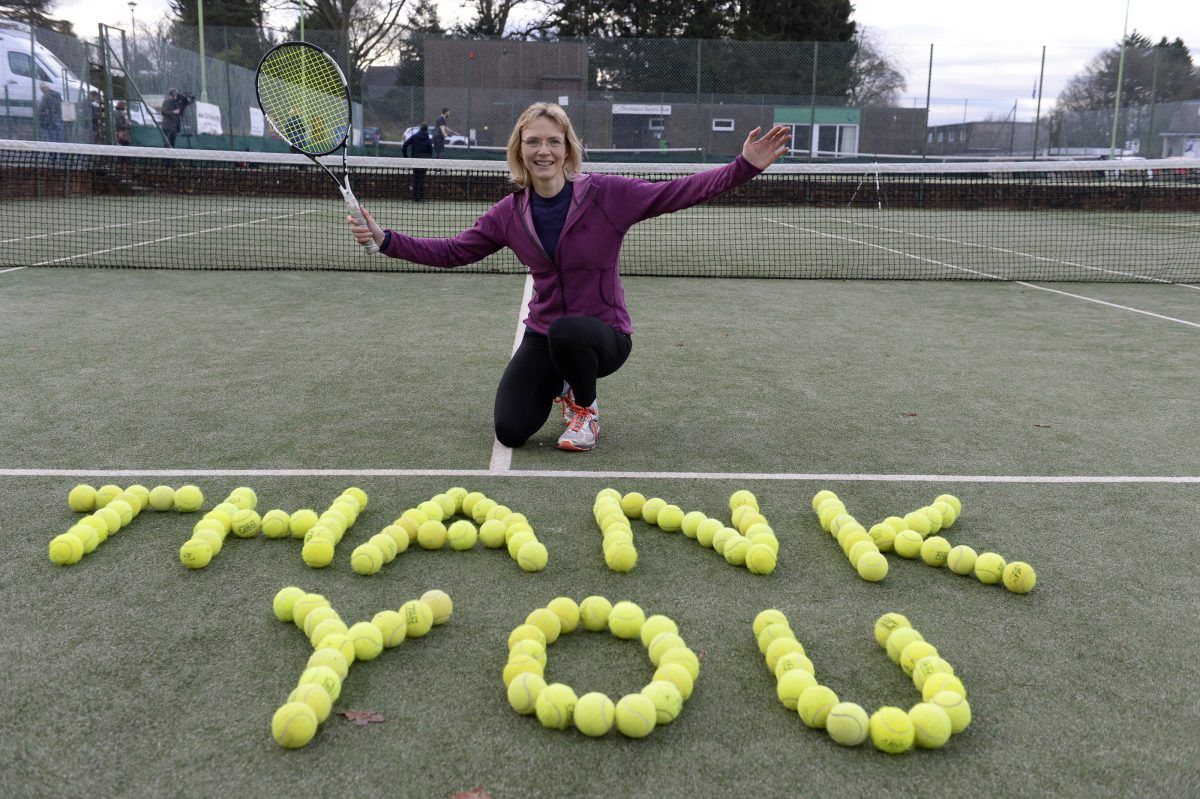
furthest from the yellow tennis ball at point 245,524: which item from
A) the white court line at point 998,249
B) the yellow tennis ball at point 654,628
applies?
the white court line at point 998,249

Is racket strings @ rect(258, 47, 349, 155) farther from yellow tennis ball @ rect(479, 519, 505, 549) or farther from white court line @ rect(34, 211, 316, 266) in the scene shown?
white court line @ rect(34, 211, 316, 266)

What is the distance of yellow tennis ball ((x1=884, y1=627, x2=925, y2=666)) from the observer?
2805 mm

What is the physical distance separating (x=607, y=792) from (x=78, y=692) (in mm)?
1400

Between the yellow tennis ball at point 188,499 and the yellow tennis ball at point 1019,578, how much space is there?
2.92 meters

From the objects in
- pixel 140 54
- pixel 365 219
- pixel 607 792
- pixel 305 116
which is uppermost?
pixel 140 54

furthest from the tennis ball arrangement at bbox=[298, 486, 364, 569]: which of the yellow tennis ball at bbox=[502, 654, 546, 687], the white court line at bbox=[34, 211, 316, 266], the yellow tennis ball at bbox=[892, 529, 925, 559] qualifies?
the white court line at bbox=[34, 211, 316, 266]

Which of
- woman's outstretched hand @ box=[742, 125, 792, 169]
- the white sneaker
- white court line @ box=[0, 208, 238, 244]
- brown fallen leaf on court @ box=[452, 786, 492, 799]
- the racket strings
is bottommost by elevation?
brown fallen leaf on court @ box=[452, 786, 492, 799]

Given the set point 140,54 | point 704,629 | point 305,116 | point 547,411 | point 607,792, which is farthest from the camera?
point 140,54

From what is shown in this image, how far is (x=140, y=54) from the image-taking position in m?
24.8

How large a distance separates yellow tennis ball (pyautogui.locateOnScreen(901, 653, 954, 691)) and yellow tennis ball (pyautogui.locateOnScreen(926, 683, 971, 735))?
14 cm

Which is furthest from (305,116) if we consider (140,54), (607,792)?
(140,54)

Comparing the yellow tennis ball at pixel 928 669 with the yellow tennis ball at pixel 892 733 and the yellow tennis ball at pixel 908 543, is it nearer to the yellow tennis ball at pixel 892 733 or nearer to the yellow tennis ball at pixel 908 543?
the yellow tennis ball at pixel 892 733

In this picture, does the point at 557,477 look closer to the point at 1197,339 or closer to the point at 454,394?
the point at 454,394

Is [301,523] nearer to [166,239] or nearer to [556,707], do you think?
[556,707]
